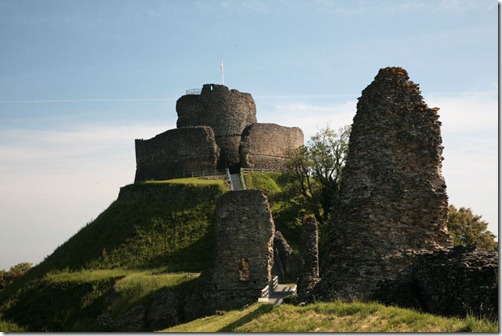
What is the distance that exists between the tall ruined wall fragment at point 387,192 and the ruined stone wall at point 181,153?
134 feet

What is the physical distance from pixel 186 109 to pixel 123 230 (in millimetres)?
19927

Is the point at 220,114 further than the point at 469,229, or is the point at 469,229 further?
the point at 220,114

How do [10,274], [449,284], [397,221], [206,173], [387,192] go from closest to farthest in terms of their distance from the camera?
[449,284] → [397,221] → [387,192] → [10,274] → [206,173]

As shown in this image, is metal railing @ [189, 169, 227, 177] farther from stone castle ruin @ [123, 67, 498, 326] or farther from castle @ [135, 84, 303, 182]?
stone castle ruin @ [123, 67, 498, 326]

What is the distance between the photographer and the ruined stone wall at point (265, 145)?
183 feet

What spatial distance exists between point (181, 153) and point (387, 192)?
42418mm

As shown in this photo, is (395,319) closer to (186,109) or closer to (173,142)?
(173,142)

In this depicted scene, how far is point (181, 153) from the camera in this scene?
54.5m

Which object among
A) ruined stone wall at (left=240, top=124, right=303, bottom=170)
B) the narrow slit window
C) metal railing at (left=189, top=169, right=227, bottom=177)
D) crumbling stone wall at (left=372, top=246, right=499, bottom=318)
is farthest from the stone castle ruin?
ruined stone wall at (left=240, top=124, right=303, bottom=170)

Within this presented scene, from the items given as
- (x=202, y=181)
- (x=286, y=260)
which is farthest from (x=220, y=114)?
(x=286, y=260)

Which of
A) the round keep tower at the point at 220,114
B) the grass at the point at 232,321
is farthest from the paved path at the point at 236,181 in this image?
the grass at the point at 232,321

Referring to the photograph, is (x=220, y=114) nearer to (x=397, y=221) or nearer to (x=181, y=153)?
(x=181, y=153)

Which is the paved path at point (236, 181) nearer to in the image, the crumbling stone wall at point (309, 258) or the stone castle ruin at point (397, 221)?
the crumbling stone wall at point (309, 258)

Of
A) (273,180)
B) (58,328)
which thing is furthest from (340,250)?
(273,180)
